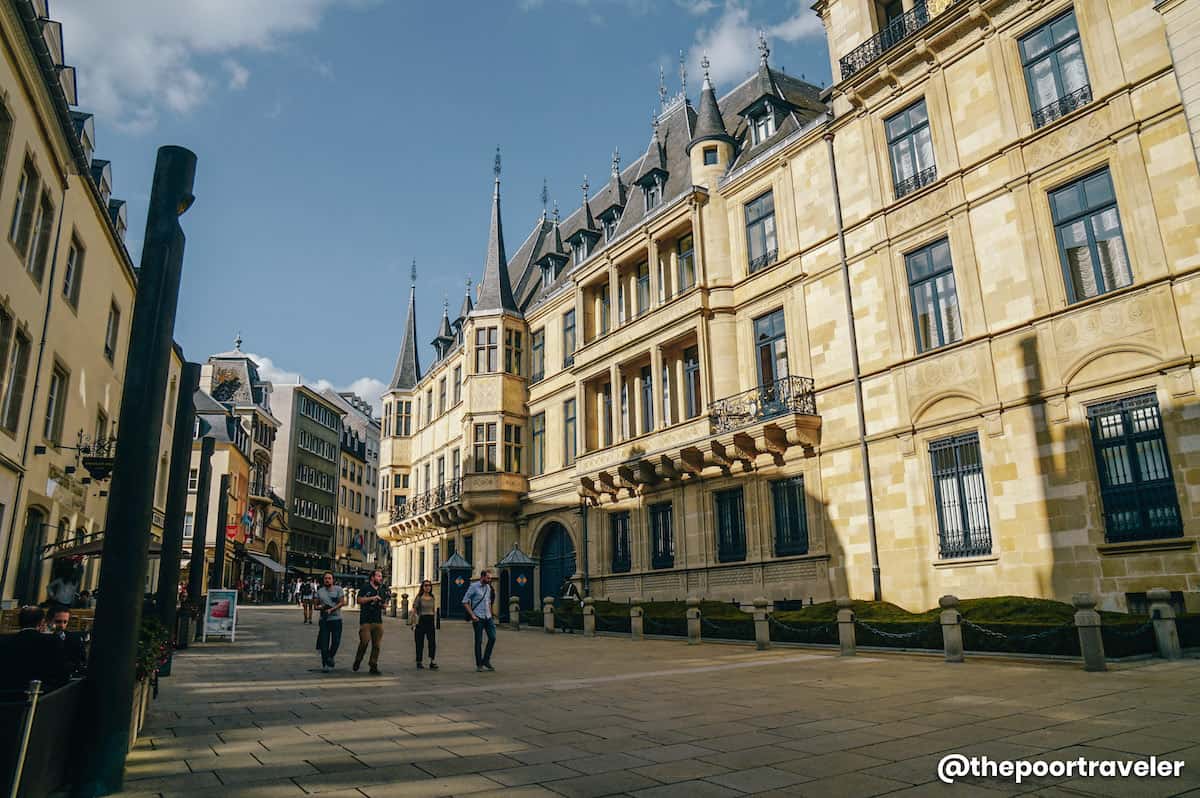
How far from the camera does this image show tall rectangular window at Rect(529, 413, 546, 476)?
116 ft

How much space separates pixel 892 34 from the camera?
20.9 m

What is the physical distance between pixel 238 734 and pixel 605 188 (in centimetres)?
3461

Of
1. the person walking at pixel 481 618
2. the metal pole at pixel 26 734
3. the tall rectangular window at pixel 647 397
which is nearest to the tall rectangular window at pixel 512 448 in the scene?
the tall rectangular window at pixel 647 397

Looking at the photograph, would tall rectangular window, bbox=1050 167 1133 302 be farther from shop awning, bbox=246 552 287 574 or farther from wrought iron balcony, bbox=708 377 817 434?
shop awning, bbox=246 552 287 574

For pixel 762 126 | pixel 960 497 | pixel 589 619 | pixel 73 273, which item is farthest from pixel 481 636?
pixel 762 126

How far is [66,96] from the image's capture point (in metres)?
17.4

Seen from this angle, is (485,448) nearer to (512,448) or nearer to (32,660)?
(512,448)

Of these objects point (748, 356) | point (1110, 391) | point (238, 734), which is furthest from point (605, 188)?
point (238, 734)

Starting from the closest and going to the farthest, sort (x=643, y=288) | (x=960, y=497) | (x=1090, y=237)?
(x=1090, y=237)
(x=960, y=497)
(x=643, y=288)

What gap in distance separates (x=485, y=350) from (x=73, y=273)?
19.2 meters

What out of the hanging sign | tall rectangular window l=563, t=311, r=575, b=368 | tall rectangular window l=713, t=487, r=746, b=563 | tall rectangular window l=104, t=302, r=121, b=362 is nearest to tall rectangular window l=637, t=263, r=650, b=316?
tall rectangular window l=563, t=311, r=575, b=368

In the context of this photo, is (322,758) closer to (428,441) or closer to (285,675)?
(285,675)

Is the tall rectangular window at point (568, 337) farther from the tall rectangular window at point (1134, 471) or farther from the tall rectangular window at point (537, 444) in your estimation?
the tall rectangular window at point (1134, 471)

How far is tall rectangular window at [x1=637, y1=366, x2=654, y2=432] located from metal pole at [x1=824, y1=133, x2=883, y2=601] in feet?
29.3
